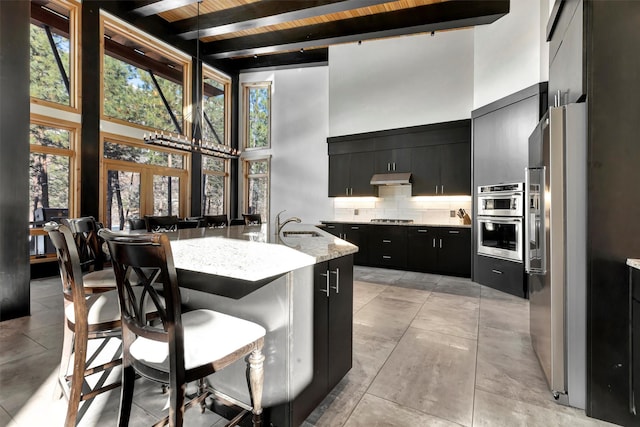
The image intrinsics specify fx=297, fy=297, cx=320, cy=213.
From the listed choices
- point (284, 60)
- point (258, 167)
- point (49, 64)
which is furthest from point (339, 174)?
point (49, 64)

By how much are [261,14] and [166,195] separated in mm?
4240

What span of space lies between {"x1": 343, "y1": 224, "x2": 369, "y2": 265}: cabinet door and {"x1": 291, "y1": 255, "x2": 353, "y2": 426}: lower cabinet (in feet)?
13.1

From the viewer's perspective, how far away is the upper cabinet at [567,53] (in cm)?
175

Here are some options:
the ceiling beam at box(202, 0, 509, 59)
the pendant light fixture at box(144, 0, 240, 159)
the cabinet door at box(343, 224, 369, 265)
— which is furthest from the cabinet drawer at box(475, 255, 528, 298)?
the pendant light fixture at box(144, 0, 240, 159)

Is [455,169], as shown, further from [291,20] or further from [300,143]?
[291,20]

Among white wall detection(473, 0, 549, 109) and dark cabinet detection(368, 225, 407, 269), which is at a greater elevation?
white wall detection(473, 0, 549, 109)

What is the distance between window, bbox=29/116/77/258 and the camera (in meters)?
4.74

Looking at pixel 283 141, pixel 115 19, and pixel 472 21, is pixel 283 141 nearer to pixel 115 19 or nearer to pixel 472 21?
pixel 115 19

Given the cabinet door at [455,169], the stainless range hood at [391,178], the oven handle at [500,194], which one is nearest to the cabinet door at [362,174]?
the stainless range hood at [391,178]

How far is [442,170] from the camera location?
5375 millimetres

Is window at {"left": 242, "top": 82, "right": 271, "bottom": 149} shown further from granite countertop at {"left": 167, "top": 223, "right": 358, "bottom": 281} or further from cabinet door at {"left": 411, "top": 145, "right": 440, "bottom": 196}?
granite countertop at {"left": 167, "top": 223, "right": 358, "bottom": 281}

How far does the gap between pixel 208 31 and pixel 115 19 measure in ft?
5.41

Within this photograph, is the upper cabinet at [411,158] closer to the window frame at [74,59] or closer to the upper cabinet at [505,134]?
the upper cabinet at [505,134]

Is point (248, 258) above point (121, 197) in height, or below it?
below
